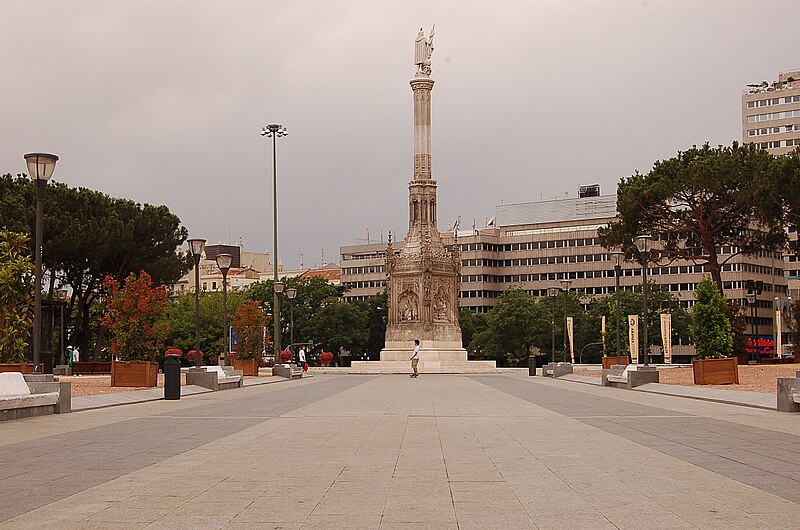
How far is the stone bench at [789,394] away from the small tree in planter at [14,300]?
23.4m

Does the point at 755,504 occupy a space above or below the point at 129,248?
below

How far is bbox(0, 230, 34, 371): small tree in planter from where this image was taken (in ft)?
111

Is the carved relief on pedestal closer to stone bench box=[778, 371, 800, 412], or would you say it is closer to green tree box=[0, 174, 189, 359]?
green tree box=[0, 174, 189, 359]

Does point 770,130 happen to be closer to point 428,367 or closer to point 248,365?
point 428,367

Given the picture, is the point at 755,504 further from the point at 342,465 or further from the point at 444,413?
the point at 444,413

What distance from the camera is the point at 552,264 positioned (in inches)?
4845

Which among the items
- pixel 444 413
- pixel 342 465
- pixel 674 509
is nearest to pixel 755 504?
pixel 674 509

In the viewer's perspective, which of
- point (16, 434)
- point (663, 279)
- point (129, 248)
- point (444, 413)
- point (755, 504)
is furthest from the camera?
point (663, 279)

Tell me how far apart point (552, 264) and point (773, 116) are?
3212cm

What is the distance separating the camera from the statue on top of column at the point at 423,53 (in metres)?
70.6

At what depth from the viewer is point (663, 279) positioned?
373ft

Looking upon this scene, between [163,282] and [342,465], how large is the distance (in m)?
52.6

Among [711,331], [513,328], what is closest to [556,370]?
[711,331]

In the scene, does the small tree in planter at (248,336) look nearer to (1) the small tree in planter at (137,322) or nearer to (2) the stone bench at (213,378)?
(2) the stone bench at (213,378)
